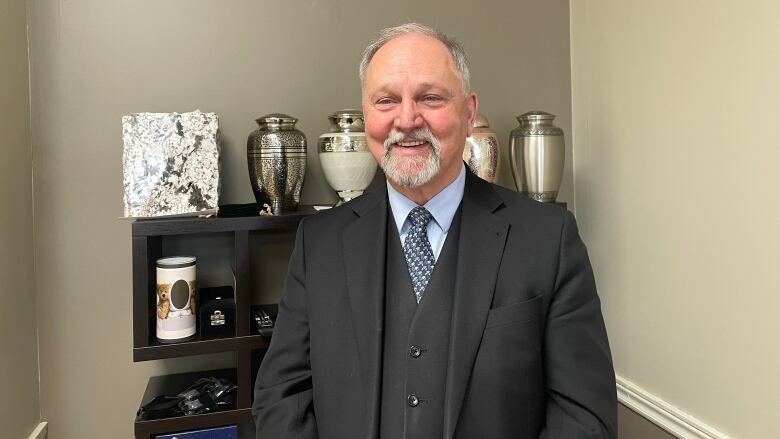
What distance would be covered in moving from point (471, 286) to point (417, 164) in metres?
0.28

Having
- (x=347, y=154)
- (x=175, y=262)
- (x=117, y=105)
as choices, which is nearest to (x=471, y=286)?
(x=347, y=154)

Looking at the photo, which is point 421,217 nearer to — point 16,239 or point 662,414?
point 662,414

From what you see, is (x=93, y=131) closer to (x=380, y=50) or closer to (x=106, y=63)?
(x=106, y=63)

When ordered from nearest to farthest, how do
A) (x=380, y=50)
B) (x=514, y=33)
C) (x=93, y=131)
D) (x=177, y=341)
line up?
(x=380, y=50), (x=177, y=341), (x=93, y=131), (x=514, y=33)

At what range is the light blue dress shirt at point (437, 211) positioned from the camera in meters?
1.22

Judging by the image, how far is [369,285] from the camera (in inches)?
45.9

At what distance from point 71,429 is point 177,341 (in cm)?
54

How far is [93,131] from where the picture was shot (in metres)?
1.65

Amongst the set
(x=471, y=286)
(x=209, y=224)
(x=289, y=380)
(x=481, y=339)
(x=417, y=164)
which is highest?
(x=417, y=164)

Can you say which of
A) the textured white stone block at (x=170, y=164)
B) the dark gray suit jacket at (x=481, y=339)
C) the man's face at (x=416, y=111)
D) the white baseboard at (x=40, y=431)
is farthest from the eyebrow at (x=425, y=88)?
the white baseboard at (x=40, y=431)

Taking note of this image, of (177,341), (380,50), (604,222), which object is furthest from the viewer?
(604,222)

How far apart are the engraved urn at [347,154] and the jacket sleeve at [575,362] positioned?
0.68 meters

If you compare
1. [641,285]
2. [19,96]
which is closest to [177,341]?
[19,96]

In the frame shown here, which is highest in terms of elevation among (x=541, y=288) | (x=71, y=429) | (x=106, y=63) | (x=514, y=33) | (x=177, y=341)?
(x=514, y=33)
